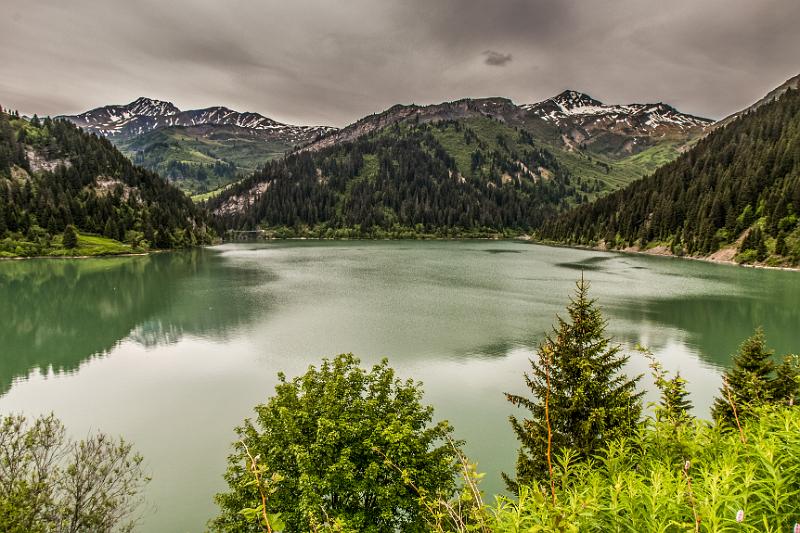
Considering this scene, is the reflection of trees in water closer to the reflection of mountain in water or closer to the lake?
the lake

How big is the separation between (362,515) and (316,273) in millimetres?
80756

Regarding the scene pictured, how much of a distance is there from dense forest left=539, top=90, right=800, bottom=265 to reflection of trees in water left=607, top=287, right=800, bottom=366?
164ft

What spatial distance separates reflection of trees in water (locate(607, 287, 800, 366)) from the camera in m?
39.5

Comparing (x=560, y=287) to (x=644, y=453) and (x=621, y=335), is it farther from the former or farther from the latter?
(x=644, y=453)

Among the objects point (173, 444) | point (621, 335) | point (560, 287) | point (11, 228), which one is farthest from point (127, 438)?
point (11, 228)

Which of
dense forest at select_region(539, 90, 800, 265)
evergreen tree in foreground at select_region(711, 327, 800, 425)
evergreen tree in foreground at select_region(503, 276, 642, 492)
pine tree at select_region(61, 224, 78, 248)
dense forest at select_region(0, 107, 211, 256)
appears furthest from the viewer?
dense forest at select_region(0, 107, 211, 256)

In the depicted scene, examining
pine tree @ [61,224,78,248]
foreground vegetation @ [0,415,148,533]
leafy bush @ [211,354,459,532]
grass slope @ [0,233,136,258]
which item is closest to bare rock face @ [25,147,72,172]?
grass slope @ [0,233,136,258]

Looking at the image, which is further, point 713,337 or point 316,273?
point 316,273

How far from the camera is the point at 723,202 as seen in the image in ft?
407

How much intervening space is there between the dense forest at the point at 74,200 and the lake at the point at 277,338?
49.0 m

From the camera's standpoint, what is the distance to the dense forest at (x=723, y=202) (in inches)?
4053

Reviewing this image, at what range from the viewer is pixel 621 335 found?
42.3 meters

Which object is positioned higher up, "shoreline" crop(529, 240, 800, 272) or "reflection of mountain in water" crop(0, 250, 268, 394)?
"shoreline" crop(529, 240, 800, 272)

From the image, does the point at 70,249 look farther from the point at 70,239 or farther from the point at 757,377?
the point at 757,377
